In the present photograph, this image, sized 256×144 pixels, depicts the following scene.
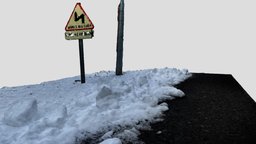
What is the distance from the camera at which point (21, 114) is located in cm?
617

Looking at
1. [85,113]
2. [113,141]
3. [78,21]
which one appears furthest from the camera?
[78,21]

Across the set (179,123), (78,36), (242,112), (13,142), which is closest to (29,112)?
(13,142)

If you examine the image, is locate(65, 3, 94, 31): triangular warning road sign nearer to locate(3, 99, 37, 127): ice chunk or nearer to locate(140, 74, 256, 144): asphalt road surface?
locate(140, 74, 256, 144): asphalt road surface

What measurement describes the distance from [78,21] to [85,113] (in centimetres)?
286

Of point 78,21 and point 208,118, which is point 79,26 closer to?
point 78,21

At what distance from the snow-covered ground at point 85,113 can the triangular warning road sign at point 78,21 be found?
4.29 ft

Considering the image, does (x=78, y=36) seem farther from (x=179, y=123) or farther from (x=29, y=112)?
(x=179, y=123)

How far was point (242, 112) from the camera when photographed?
691cm

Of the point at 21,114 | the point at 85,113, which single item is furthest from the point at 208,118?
the point at 21,114

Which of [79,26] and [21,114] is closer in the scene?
[21,114]

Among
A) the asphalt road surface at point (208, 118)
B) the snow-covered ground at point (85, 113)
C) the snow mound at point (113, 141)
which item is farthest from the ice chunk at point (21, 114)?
the asphalt road surface at point (208, 118)

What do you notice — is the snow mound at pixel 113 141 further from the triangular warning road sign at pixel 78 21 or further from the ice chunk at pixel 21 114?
the triangular warning road sign at pixel 78 21

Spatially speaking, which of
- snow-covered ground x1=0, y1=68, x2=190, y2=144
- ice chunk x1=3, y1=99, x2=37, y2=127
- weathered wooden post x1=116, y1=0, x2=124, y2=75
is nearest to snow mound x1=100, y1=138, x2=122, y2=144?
snow-covered ground x1=0, y1=68, x2=190, y2=144

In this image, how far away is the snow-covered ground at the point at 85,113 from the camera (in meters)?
5.63
